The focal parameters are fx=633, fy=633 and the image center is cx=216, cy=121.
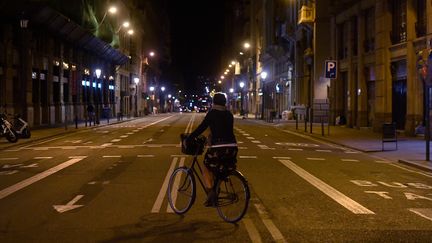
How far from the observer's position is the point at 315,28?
5209 cm

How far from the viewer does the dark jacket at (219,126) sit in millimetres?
9461

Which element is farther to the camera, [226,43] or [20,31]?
[226,43]

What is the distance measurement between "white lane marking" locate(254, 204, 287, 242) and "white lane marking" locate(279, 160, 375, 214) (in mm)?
1529

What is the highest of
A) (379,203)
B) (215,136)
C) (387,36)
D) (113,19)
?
(113,19)

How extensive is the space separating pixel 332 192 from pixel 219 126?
14.2 ft

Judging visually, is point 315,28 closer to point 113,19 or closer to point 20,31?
point 20,31

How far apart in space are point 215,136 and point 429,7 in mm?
21847

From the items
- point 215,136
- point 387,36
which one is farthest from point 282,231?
point 387,36

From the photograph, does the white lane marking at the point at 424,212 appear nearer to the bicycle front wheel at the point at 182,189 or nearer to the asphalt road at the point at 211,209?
the asphalt road at the point at 211,209

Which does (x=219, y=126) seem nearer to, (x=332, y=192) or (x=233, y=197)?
(x=233, y=197)

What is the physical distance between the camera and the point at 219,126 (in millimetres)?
9516

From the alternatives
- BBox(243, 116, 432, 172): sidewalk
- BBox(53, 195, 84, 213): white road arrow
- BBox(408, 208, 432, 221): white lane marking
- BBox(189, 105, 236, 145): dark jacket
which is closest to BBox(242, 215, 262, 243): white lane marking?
BBox(189, 105, 236, 145): dark jacket

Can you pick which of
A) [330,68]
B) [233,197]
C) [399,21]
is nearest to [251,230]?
[233,197]

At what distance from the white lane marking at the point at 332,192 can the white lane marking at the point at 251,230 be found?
202 centimetres
